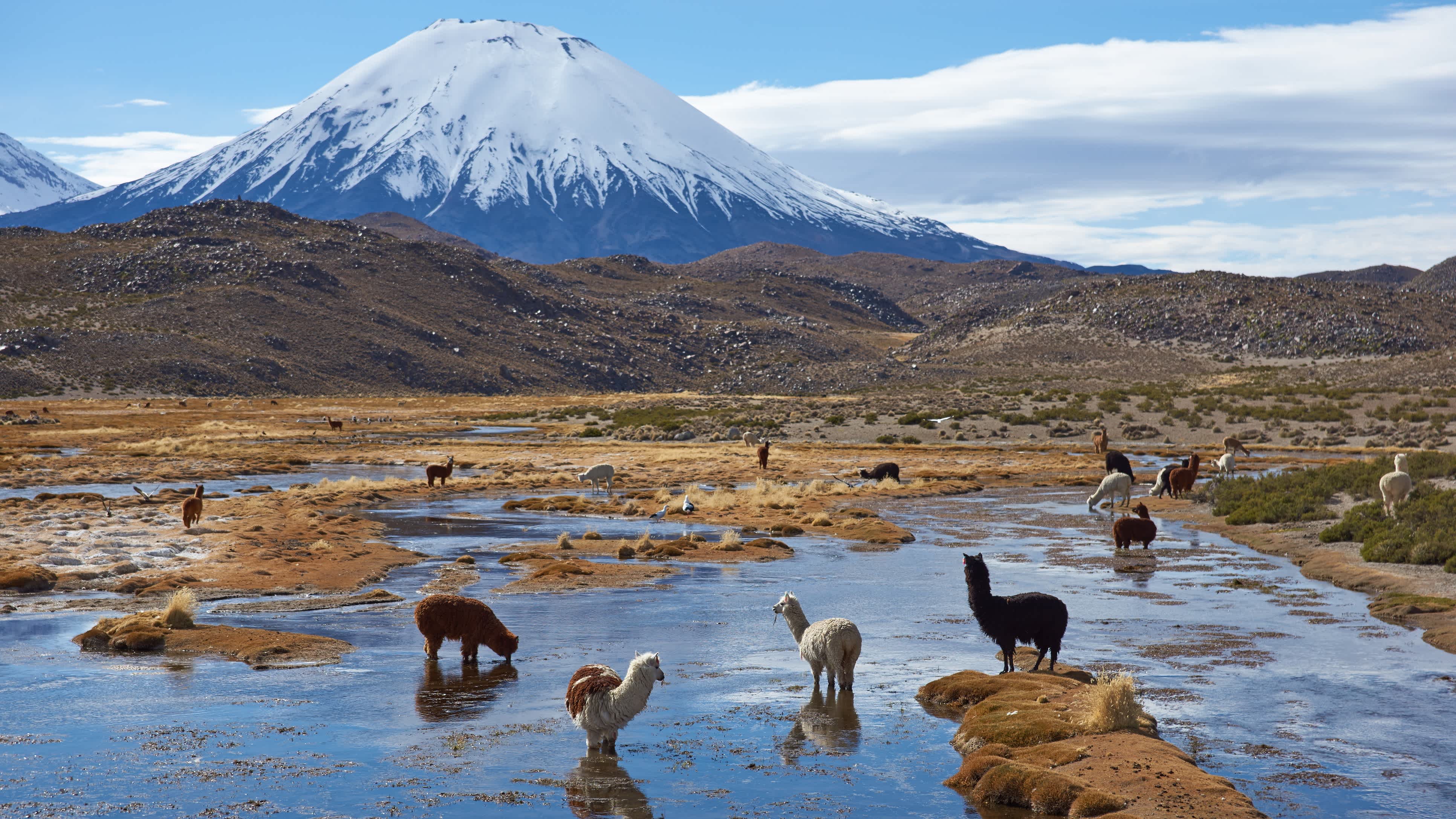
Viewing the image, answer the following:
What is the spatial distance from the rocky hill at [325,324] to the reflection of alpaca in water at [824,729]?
93.6m

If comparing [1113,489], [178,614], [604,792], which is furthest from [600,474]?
[604,792]

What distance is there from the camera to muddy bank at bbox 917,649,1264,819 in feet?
31.5

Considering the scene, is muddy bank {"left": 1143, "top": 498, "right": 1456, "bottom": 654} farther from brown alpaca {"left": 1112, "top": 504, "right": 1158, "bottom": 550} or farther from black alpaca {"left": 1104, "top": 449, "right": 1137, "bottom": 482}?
black alpaca {"left": 1104, "top": 449, "right": 1137, "bottom": 482}

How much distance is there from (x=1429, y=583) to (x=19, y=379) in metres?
103

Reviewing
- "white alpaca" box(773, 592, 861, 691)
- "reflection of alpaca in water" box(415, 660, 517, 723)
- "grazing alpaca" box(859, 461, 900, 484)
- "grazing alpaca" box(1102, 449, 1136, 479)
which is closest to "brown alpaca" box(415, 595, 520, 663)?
"reflection of alpaca in water" box(415, 660, 517, 723)

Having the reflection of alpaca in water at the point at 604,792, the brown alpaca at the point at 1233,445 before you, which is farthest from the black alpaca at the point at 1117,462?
the reflection of alpaca in water at the point at 604,792

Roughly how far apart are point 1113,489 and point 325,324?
108031 millimetres

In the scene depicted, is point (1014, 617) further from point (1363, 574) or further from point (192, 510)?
point (192, 510)

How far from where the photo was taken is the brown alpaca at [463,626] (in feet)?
48.5

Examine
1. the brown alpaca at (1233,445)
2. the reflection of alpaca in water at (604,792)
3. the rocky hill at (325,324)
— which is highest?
the rocky hill at (325,324)

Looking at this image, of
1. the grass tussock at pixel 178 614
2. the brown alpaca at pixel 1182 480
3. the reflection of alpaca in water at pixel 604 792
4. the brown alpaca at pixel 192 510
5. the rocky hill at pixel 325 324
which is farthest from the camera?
the rocky hill at pixel 325 324

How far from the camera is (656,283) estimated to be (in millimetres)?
196750

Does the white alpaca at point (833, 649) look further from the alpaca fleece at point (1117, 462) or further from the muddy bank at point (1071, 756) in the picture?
the alpaca fleece at point (1117, 462)

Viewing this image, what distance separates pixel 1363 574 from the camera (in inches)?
810
